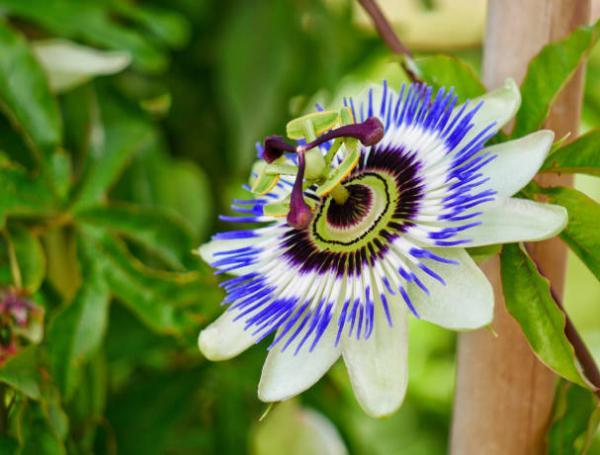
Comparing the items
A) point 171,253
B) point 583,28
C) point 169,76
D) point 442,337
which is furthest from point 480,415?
point 442,337

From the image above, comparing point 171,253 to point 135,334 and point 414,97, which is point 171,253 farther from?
point 414,97

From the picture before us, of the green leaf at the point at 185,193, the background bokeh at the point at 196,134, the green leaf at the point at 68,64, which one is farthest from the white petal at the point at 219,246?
the green leaf at the point at 185,193

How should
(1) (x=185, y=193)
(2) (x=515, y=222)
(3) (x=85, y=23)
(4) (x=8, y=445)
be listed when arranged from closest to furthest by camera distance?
1. (2) (x=515, y=222)
2. (4) (x=8, y=445)
3. (3) (x=85, y=23)
4. (1) (x=185, y=193)

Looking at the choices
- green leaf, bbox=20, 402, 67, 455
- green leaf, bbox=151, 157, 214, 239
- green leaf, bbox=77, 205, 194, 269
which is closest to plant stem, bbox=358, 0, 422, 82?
green leaf, bbox=77, 205, 194, 269

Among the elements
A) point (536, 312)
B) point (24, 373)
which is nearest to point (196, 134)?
point (24, 373)

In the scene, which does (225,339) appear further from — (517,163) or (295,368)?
(517,163)
